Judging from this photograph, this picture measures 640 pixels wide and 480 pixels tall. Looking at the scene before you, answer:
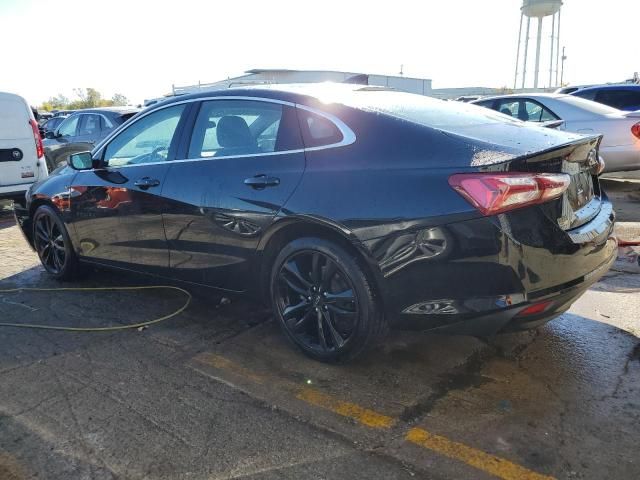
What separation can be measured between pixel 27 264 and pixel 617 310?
18.6 ft

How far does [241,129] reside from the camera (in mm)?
3562

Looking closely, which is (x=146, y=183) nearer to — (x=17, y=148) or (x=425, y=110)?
(x=425, y=110)

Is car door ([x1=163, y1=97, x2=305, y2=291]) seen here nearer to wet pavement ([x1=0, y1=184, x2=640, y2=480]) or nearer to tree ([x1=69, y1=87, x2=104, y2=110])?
wet pavement ([x1=0, y1=184, x2=640, y2=480])

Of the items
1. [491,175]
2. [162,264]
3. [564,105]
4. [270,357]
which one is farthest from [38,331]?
[564,105]

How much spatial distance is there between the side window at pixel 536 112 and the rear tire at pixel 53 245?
689 cm

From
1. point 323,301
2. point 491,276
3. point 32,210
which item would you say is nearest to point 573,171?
point 491,276

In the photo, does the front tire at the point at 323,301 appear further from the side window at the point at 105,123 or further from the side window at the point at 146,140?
the side window at the point at 105,123

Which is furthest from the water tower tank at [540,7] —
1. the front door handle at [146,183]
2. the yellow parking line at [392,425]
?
the yellow parking line at [392,425]

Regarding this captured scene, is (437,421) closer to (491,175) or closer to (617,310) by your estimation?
(491,175)

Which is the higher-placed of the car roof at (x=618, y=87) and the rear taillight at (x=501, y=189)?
the car roof at (x=618, y=87)

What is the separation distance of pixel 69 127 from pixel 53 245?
23.2 ft

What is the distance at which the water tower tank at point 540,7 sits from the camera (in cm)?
5344

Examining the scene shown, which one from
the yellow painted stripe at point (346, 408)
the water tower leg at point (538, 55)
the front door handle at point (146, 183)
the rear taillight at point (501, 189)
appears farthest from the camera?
the water tower leg at point (538, 55)

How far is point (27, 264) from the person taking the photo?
578cm
